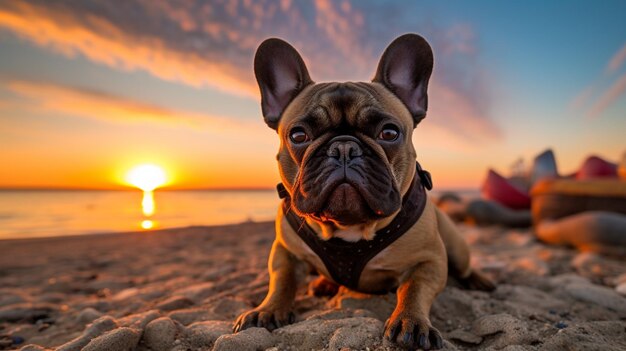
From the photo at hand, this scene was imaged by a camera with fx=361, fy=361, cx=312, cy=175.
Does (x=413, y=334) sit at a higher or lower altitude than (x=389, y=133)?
lower

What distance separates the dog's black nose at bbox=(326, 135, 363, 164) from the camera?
1.73m

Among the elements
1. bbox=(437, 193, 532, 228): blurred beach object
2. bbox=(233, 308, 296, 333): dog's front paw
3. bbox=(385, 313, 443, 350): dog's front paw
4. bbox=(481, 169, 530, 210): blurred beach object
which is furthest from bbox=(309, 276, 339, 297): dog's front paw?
bbox=(481, 169, 530, 210): blurred beach object

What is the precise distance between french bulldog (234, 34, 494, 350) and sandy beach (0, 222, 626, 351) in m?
0.17

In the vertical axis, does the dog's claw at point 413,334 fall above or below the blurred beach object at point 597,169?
below

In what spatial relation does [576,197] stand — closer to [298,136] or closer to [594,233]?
[594,233]

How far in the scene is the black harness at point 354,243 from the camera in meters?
2.09

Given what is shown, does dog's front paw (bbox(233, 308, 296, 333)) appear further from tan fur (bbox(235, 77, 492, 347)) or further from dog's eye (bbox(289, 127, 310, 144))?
dog's eye (bbox(289, 127, 310, 144))

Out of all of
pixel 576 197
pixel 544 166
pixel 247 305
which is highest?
pixel 544 166

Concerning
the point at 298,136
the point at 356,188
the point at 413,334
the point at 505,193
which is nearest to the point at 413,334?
the point at 413,334

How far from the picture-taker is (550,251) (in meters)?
4.55

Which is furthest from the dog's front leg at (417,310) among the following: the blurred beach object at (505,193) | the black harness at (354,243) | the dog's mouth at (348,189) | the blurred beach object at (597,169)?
Result: the blurred beach object at (597,169)

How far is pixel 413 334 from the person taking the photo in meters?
1.61

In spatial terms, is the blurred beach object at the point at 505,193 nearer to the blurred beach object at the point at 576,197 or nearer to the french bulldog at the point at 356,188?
the blurred beach object at the point at 576,197

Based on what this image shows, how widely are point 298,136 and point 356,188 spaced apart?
0.54 m
